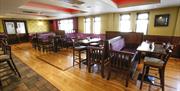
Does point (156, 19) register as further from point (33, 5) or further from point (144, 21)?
point (33, 5)

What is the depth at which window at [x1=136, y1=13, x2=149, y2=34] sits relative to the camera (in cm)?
516

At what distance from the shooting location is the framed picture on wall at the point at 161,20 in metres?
4.49

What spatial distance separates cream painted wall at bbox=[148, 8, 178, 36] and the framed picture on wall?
13cm

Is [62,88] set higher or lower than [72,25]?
Result: lower

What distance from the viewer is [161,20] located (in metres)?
4.60

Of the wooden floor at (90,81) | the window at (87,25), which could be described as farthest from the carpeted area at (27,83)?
the window at (87,25)

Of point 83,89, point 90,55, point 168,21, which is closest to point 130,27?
point 168,21

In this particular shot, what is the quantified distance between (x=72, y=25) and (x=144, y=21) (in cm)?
549

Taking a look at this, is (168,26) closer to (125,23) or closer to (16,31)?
(125,23)

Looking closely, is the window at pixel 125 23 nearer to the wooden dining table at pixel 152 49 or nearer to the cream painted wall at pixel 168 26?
the cream painted wall at pixel 168 26

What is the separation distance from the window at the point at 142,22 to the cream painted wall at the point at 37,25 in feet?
30.0

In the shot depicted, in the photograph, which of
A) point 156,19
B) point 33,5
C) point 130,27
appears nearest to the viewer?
point 33,5

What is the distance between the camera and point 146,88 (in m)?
2.27

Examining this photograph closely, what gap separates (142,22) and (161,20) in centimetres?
85
